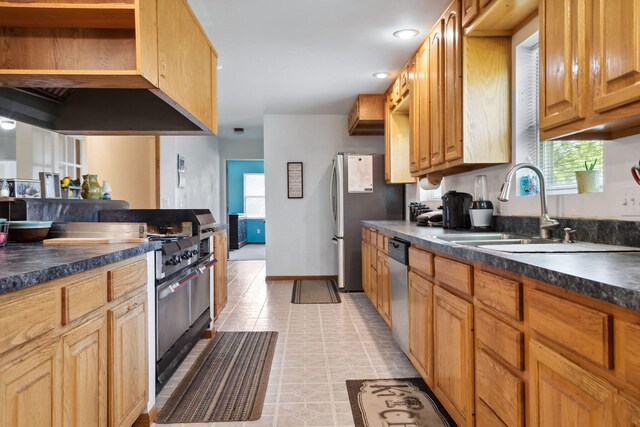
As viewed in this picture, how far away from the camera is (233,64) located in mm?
3838

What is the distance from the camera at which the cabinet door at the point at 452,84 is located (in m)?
2.51

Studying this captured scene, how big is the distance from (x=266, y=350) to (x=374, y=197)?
2.59m

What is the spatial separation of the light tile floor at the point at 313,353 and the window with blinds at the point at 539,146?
4.63 feet

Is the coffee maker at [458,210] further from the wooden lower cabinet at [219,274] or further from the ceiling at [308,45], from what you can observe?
the wooden lower cabinet at [219,274]

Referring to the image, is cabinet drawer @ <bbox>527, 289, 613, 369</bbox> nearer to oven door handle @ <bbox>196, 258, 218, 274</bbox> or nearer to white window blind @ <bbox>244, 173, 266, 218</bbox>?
oven door handle @ <bbox>196, 258, 218, 274</bbox>

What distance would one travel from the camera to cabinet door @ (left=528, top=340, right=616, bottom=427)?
2.92ft

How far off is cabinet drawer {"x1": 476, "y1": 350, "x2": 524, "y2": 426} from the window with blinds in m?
1.11

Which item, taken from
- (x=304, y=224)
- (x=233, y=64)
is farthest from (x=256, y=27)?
(x=304, y=224)

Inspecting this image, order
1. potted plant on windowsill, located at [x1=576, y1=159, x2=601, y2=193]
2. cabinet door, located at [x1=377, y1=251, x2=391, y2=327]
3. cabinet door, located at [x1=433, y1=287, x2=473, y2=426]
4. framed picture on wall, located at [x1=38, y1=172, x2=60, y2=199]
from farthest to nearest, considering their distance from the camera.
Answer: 1. cabinet door, located at [x1=377, y1=251, x2=391, y2=327]
2. framed picture on wall, located at [x1=38, y1=172, x2=60, y2=199]
3. potted plant on windowsill, located at [x1=576, y1=159, x2=601, y2=193]
4. cabinet door, located at [x1=433, y1=287, x2=473, y2=426]

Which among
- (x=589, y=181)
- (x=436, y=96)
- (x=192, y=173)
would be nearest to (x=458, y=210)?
(x=436, y=96)

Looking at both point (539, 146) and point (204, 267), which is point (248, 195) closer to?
point (204, 267)

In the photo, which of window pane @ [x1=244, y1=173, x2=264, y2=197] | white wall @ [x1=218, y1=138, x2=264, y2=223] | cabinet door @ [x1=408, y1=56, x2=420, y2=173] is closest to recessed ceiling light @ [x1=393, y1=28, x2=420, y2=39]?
cabinet door @ [x1=408, y1=56, x2=420, y2=173]

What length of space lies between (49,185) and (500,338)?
253 cm

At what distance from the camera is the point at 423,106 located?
3.24m
